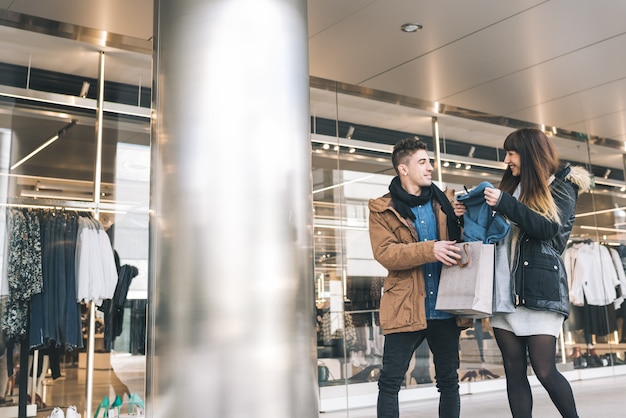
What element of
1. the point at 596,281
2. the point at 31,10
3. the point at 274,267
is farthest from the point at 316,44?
the point at 596,281

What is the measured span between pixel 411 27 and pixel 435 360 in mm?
3167

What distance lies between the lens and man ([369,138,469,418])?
2758 mm

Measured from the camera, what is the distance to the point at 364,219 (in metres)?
6.08

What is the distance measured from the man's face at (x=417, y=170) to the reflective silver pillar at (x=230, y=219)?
69 cm

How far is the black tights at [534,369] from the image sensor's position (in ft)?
8.50

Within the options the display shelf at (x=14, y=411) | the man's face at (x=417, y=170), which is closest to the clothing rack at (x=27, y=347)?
the display shelf at (x=14, y=411)

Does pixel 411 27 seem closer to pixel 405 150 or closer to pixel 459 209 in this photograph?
pixel 405 150

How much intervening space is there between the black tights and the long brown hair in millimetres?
544

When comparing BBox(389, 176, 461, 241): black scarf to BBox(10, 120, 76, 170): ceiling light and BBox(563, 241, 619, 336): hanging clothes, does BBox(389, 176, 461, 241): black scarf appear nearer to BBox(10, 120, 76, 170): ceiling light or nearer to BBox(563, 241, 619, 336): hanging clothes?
BBox(10, 120, 76, 170): ceiling light

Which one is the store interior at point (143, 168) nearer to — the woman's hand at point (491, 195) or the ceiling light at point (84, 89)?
the ceiling light at point (84, 89)

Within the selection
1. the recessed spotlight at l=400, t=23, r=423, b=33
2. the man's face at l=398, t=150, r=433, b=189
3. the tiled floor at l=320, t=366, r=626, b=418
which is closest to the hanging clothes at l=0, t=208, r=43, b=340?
the tiled floor at l=320, t=366, r=626, b=418

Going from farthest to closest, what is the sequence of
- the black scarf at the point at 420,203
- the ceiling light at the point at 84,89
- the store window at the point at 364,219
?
the store window at the point at 364,219 → the ceiling light at the point at 84,89 → the black scarf at the point at 420,203

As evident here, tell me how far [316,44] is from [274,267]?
354 centimetres

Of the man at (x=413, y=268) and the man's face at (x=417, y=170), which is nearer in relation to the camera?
the man at (x=413, y=268)
